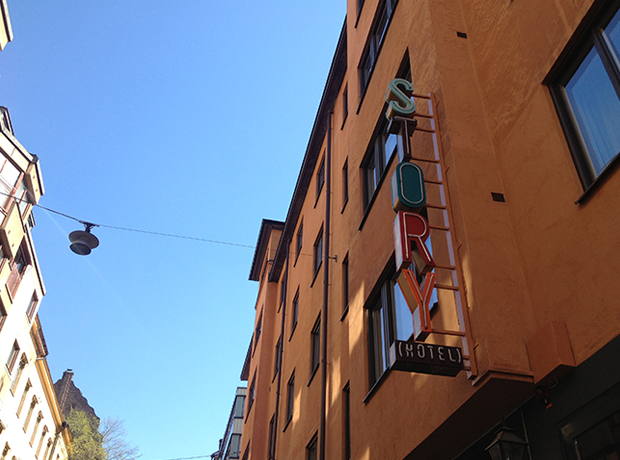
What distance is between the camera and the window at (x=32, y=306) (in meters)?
42.1

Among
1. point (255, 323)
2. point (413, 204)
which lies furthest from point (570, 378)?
point (255, 323)

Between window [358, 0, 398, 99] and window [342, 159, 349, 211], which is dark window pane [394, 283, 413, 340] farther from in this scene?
window [342, 159, 349, 211]

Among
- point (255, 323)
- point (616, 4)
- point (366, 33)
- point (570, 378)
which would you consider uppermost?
point (255, 323)

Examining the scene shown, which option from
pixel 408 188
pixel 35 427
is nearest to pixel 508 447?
pixel 408 188

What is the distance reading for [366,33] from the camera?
15.7 metres

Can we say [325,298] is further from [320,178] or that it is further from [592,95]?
[592,95]

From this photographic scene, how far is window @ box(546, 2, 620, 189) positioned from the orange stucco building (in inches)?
0.7

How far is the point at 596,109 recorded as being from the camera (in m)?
6.39

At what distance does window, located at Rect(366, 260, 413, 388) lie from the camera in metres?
9.52

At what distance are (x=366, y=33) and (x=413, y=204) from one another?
954 cm

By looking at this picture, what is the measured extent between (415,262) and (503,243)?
1098mm

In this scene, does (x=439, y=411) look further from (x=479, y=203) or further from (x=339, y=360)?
(x=339, y=360)

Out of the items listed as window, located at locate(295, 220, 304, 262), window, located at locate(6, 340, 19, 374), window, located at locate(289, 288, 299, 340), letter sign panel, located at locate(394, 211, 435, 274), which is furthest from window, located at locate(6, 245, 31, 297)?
letter sign panel, located at locate(394, 211, 435, 274)

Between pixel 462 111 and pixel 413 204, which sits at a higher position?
pixel 462 111
